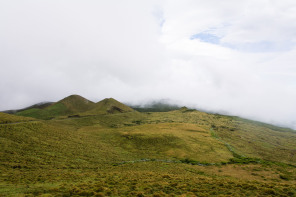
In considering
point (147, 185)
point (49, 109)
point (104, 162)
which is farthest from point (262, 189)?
point (49, 109)

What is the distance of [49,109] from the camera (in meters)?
193

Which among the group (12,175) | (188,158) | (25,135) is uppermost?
(25,135)

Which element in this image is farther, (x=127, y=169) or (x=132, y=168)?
(x=132, y=168)

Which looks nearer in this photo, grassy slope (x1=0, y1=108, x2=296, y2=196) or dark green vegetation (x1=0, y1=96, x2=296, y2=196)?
dark green vegetation (x1=0, y1=96, x2=296, y2=196)

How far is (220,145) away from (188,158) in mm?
22705

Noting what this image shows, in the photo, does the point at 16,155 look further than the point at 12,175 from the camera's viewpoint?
Yes

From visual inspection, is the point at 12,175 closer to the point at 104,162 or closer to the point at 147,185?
the point at 104,162

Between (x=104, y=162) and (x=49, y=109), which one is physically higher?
(x=49, y=109)

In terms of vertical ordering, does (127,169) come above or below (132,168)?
above

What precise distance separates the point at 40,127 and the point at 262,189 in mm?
68859

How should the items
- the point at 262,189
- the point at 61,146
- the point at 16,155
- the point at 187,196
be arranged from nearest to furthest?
the point at 187,196, the point at 262,189, the point at 16,155, the point at 61,146

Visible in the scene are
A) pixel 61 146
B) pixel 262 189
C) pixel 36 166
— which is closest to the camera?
pixel 262 189

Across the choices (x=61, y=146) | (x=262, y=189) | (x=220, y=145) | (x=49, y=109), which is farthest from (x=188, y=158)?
(x=49, y=109)

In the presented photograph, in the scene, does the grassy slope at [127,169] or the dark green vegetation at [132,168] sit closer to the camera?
the dark green vegetation at [132,168]
